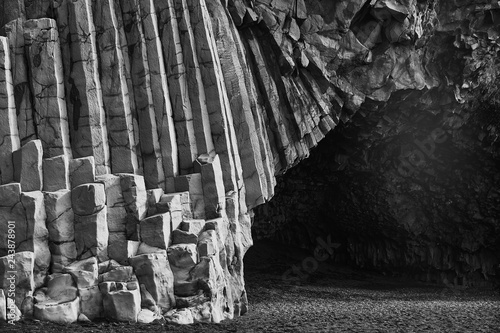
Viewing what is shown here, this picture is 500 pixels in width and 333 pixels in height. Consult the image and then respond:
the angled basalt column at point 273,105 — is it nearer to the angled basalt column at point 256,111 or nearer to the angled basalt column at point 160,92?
the angled basalt column at point 256,111

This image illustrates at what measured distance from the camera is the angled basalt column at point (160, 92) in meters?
10.7

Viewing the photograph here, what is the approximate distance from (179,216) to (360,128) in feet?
26.5

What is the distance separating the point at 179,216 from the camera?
10203 millimetres

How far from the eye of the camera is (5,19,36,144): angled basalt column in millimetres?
10023

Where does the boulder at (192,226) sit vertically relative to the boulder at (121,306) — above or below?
above

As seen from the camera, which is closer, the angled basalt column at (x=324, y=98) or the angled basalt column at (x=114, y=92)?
the angled basalt column at (x=114, y=92)

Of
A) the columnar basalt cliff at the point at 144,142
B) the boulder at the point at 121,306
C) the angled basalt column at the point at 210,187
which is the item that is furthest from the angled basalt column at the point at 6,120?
the angled basalt column at the point at 210,187

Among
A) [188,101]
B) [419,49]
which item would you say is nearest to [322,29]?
[419,49]

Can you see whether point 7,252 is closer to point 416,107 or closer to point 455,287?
point 416,107

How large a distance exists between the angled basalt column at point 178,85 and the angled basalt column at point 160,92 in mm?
91

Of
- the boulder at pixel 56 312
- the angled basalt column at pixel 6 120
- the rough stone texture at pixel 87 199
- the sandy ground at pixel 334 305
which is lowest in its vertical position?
the sandy ground at pixel 334 305

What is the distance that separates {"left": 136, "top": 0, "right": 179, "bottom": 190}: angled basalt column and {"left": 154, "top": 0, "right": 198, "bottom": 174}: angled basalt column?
0.09 meters

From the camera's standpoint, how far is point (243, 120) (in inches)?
467

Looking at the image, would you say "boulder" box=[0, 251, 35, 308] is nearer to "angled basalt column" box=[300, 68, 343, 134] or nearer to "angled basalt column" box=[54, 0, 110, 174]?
"angled basalt column" box=[54, 0, 110, 174]
